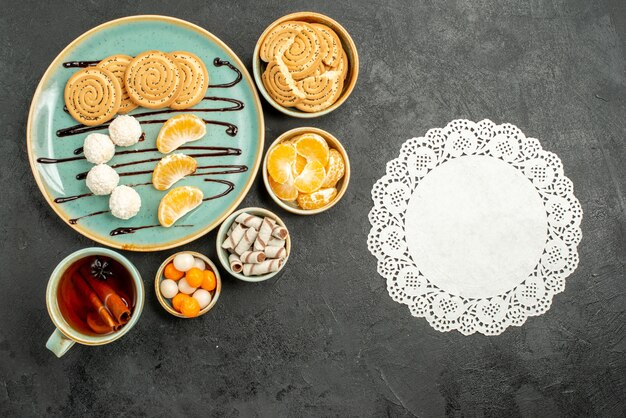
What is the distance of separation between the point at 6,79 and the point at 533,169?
1.97 metres

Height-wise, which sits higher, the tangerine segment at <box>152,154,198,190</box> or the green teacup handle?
the tangerine segment at <box>152,154,198,190</box>

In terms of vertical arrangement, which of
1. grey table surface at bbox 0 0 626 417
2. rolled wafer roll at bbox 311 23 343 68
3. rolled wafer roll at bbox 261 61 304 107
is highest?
rolled wafer roll at bbox 311 23 343 68

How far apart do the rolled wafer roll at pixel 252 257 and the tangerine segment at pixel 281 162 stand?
0.26 m

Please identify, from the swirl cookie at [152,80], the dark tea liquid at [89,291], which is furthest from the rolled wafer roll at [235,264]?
the swirl cookie at [152,80]

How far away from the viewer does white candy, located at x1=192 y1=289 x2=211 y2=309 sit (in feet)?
6.65

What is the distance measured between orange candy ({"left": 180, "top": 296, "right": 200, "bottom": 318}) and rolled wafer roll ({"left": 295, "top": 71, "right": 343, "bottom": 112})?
2.50 ft

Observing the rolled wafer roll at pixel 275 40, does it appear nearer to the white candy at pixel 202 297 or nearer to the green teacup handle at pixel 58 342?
the white candy at pixel 202 297

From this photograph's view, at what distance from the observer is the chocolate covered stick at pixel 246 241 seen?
6.67 feet

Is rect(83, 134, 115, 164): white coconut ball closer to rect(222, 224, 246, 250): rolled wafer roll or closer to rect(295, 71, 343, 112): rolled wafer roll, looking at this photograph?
rect(222, 224, 246, 250): rolled wafer roll

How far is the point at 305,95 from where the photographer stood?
2.08 m

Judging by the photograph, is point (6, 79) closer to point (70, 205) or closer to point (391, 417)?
point (70, 205)

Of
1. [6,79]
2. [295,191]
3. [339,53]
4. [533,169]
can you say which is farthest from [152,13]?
[533,169]

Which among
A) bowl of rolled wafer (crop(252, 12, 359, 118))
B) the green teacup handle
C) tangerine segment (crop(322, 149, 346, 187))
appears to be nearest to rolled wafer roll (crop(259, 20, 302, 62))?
bowl of rolled wafer (crop(252, 12, 359, 118))

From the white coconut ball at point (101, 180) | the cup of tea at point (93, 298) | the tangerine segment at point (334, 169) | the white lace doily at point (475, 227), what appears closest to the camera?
the cup of tea at point (93, 298)
